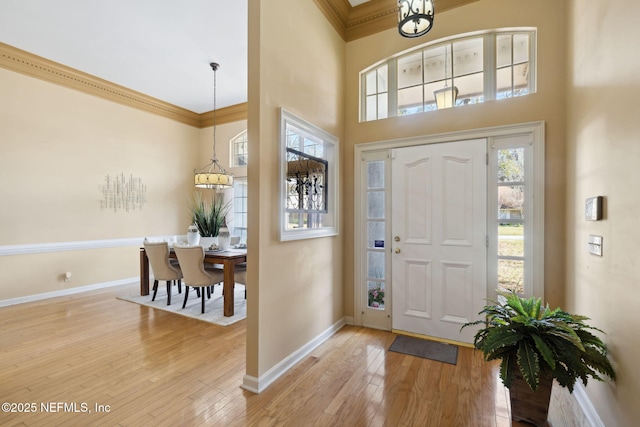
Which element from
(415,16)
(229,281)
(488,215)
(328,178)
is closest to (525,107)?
(488,215)

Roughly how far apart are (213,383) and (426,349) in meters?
1.95

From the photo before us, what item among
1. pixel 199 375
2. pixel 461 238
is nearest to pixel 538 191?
pixel 461 238

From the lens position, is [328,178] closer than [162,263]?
Yes

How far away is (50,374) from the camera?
2.33 metres

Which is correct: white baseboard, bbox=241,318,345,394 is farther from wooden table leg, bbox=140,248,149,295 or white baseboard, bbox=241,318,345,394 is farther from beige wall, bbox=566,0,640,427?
wooden table leg, bbox=140,248,149,295

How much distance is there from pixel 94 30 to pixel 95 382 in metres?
3.99

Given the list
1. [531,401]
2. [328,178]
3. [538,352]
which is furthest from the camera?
[328,178]

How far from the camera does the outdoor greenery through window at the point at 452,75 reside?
9.07 ft

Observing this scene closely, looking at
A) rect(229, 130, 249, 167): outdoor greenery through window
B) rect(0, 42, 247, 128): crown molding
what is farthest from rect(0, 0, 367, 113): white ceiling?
rect(229, 130, 249, 167): outdoor greenery through window

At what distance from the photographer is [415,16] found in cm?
184

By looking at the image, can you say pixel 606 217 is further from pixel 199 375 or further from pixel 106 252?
pixel 106 252

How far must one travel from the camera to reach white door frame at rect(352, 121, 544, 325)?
8.41 feet

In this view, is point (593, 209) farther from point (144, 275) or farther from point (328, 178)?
point (144, 275)

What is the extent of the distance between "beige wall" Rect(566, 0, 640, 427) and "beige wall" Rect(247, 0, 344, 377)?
2081 millimetres
